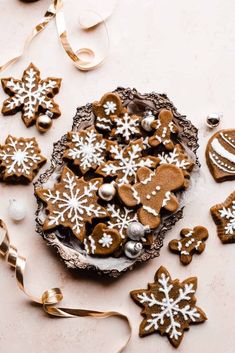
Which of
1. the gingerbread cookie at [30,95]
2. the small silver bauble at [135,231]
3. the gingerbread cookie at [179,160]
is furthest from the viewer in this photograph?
the gingerbread cookie at [30,95]

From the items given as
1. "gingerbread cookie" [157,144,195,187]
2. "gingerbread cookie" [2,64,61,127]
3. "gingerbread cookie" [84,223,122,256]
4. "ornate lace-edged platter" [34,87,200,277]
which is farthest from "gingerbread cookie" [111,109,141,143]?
"gingerbread cookie" [84,223,122,256]

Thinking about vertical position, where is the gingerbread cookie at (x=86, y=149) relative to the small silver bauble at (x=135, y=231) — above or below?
above

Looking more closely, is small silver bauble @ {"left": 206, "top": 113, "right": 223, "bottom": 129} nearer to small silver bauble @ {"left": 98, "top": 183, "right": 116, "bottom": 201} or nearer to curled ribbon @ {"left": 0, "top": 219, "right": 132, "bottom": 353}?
small silver bauble @ {"left": 98, "top": 183, "right": 116, "bottom": 201}

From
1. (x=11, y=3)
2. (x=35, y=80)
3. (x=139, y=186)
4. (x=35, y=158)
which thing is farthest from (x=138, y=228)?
(x=11, y=3)

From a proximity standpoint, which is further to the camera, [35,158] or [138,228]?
[35,158]

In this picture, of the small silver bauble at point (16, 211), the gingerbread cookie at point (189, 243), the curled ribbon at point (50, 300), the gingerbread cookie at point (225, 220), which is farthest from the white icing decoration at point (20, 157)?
the gingerbread cookie at point (225, 220)

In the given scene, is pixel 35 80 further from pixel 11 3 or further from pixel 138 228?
pixel 138 228

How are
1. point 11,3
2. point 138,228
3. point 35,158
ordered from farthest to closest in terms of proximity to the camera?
point 11,3, point 35,158, point 138,228

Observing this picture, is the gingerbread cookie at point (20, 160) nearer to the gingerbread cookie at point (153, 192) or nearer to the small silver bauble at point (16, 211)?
the small silver bauble at point (16, 211)
